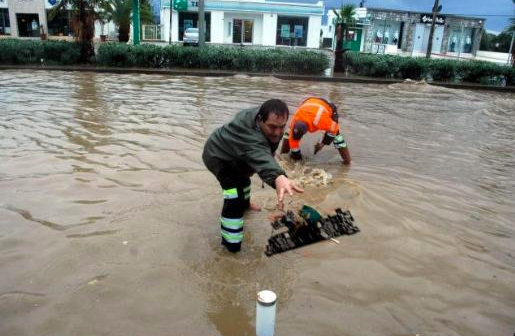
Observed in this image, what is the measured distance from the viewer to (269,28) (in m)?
38.9

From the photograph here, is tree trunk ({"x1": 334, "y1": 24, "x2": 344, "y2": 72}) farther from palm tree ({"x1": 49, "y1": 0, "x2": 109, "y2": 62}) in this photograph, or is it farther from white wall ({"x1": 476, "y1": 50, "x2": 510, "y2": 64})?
white wall ({"x1": 476, "y1": 50, "x2": 510, "y2": 64})

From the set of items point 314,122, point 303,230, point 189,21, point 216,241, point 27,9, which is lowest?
point 216,241

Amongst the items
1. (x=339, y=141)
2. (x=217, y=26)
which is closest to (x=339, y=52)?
(x=339, y=141)

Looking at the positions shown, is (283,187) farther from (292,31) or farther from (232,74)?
(292,31)

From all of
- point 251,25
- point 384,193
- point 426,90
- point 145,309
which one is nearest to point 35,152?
point 145,309

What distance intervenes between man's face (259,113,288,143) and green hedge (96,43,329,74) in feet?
54.7

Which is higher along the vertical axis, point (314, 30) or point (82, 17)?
point (314, 30)

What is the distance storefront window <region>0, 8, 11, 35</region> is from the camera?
128 feet

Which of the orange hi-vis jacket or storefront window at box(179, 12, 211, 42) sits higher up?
storefront window at box(179, 12, 211, 42)

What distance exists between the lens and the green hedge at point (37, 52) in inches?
728

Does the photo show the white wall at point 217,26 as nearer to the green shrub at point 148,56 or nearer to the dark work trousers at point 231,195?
the green shrub at point 148,56

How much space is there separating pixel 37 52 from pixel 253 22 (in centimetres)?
2393

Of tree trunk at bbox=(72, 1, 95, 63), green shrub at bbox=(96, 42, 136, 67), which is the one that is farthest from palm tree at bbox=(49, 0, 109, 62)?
green shrub at bbox=(96, 42, 136, 67)

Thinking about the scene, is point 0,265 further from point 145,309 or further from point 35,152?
point 35,152
